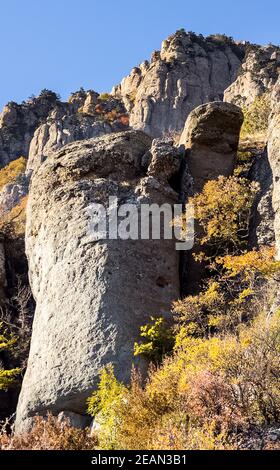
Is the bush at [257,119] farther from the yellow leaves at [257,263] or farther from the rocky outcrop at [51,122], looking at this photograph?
the rocky outcrop at [51,122]

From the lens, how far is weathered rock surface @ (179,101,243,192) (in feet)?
69.7

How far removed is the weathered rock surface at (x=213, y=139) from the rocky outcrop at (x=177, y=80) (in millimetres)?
37376

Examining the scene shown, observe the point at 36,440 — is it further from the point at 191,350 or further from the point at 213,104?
the point at 213,104

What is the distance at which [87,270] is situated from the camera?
17219mm

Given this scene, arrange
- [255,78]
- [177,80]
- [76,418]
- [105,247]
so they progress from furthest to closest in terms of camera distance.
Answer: [177,80]
[255,78]
[105,247]
[76,418]

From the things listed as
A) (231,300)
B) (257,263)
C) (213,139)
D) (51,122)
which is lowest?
(231,300)

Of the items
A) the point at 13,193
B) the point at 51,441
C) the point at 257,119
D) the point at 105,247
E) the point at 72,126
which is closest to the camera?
the point at 51,441

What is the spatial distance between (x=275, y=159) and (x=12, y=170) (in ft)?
162

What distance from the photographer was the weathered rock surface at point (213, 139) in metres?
21.2

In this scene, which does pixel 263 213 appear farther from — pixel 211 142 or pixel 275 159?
pixel 211 142

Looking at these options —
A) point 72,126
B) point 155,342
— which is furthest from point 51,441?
point 72,126

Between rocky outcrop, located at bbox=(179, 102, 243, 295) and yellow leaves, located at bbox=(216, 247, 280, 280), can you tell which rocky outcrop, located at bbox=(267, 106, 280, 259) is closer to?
yellow leaves, located at bbox=(216, 247, 280, 280)

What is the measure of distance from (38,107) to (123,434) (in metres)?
68.5
